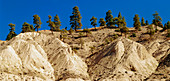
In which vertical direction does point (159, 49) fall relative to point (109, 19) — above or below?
below

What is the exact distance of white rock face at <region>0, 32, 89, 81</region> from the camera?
39.6 metres

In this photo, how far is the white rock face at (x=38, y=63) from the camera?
39.6 meters

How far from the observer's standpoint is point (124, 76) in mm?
39438

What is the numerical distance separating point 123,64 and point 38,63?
20132 millimetres

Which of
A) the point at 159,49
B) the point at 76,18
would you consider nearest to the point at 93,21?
the point at 76,18

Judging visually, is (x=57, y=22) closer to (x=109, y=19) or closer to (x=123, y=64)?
(x=109, y=19)

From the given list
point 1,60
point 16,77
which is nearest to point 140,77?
point 16,77

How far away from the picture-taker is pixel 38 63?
42.2 meters

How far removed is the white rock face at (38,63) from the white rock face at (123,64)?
3.86m

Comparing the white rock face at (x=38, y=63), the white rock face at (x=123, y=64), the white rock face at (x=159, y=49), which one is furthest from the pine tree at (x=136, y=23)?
the white rock face at (x=38, y=63)

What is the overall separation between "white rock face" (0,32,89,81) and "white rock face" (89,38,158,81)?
3.86 m

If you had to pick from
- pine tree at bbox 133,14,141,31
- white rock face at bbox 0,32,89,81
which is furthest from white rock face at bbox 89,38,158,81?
pine tree at bbox 133,14,141,31

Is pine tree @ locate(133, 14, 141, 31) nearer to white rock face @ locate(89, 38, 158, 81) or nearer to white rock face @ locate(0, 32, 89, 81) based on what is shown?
white rock face @ locate(89, 38, 158, 81)

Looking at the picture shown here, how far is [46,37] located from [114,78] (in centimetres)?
2885
